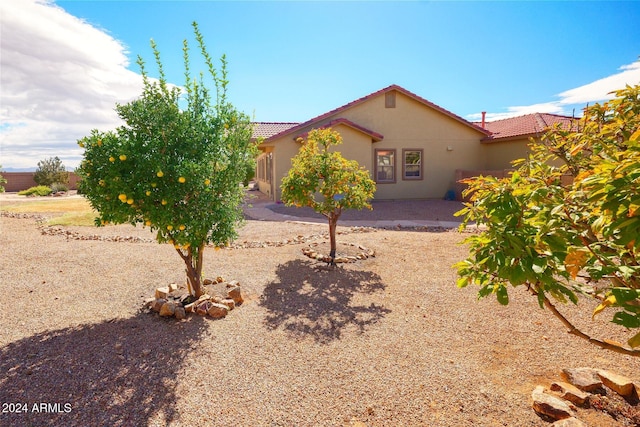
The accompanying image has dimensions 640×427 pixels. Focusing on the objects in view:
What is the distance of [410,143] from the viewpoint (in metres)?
18.4

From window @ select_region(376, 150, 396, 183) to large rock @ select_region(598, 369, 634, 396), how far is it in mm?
15309

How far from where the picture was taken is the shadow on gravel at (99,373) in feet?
9.67

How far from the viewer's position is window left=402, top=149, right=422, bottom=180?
18484 millimetres

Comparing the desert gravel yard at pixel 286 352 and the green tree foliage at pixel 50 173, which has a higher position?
the green tree foliage at pixel 50 173

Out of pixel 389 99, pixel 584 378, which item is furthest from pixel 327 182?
pixel 389 99

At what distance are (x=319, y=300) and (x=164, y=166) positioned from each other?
3128mm

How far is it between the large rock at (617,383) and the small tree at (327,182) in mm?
4939

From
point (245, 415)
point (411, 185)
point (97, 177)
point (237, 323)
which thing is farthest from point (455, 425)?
point (411, 185)

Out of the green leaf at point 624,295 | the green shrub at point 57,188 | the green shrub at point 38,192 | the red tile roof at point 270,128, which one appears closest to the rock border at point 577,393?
the green leaf at point 624,295

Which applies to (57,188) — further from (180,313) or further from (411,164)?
(180,313)

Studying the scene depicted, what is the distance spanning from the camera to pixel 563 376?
3.41 m

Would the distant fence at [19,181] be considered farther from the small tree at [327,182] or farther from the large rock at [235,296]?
the large rock at [235,296]

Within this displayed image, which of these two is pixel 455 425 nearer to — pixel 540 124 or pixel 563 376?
pixel 563 376

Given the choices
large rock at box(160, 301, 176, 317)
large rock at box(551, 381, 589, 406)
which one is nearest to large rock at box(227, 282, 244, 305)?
large rock at box(160, 301, 176, 317)
